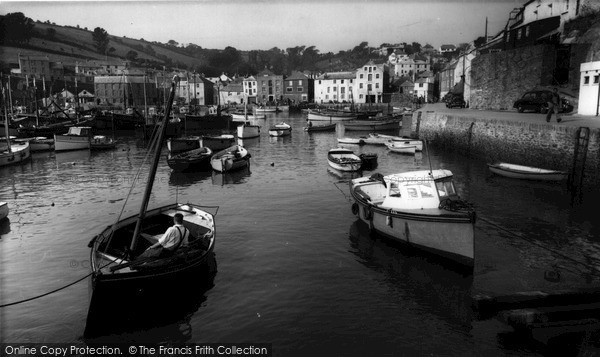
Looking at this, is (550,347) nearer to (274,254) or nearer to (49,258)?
(274,254)

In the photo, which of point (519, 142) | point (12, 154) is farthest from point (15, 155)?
point (519, 142)

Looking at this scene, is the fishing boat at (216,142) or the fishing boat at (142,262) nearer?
the fishing boat at (142,262)

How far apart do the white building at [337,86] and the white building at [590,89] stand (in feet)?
322

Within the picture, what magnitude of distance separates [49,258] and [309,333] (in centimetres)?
1225

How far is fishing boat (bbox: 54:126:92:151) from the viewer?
170 ft

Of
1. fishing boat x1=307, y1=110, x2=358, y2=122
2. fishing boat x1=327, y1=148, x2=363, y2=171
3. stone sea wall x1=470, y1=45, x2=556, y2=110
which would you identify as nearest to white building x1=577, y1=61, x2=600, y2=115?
stone sea wall x1=470, y1=45, x2=556, y2=110

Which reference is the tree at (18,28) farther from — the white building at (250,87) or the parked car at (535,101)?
the parked car at (535,101)

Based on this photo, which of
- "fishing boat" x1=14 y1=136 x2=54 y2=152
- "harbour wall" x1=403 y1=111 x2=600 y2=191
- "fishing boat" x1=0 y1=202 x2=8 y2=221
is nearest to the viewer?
"fishing boat" x1=0 y1=202 x2=8 y2=221

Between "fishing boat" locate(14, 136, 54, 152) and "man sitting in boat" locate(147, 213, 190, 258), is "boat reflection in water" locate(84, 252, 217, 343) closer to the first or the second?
"man sitting in boat" locate(147, 213, 190, 258)

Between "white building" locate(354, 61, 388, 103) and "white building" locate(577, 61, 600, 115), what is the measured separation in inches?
3652

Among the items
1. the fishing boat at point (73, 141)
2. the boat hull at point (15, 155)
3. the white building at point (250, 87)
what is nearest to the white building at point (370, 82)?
the white building at point (250, 87)

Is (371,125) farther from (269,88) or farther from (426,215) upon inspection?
(269,88)

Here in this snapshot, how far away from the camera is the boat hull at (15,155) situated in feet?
137

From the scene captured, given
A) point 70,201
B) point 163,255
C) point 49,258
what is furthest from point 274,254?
point 70,201
